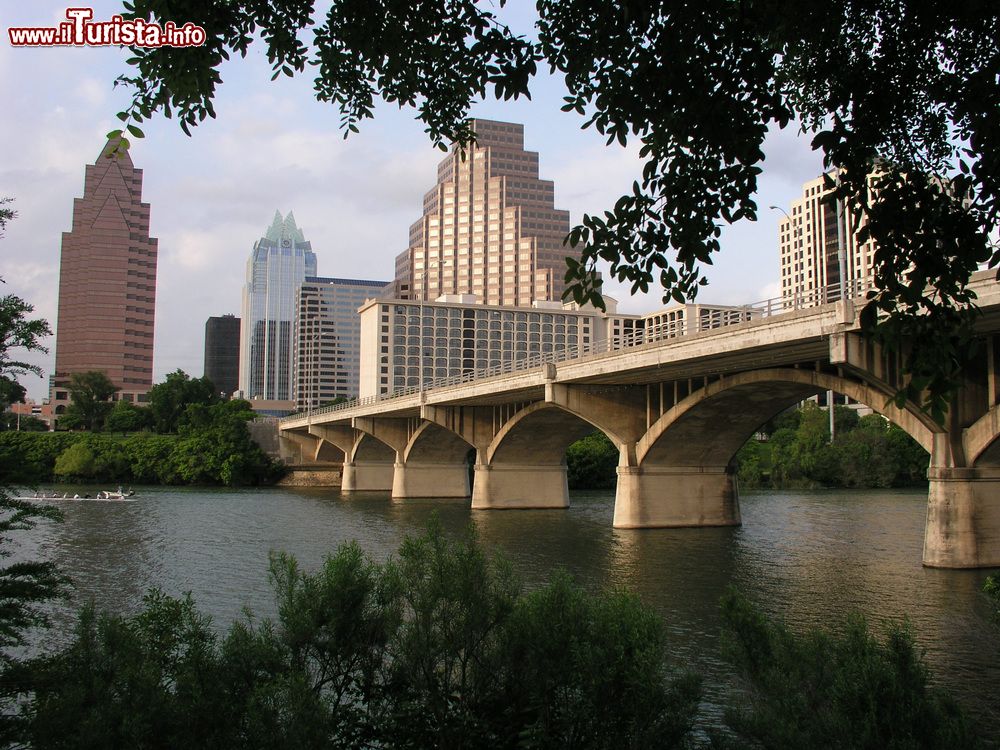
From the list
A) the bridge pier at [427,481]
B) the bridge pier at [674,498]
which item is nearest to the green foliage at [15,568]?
the bridge pier at [674,498]

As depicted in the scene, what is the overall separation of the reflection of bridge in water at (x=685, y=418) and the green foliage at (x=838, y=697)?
956 cm

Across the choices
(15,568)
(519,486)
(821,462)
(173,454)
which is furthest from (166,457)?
(15,568)

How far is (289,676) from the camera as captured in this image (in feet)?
28.6

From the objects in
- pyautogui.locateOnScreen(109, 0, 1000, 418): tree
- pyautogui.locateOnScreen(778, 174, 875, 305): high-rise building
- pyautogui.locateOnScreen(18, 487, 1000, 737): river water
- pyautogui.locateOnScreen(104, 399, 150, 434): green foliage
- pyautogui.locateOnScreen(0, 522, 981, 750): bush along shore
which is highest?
pyautogui.locateOnScreen(778, 174, 875, 305): high-rise building

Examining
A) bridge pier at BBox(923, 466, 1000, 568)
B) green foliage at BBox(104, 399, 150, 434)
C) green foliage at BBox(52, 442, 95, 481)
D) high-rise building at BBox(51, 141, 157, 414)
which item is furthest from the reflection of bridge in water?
high-rise building at BBox(51, 141, 157, 414)

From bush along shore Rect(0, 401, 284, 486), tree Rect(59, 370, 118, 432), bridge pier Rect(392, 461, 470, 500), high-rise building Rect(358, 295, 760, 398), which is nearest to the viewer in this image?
bridge pier Rect(392, 461, 470, 500)

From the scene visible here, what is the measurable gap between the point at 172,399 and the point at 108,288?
51.7 meters

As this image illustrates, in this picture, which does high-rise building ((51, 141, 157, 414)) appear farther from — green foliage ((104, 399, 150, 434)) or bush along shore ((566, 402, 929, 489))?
bush along shore ((566, 402, 929, 489))

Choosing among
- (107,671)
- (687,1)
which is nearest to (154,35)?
(687,1)

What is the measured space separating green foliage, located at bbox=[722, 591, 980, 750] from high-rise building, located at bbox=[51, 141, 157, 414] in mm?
174706

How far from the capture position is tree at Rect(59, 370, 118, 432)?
129 m

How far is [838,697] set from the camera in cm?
805

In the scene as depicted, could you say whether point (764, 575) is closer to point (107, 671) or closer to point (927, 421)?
point (927, 421)

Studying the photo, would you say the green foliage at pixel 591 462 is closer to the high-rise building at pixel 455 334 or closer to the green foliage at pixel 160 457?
the green foliage at pixel 160 457
